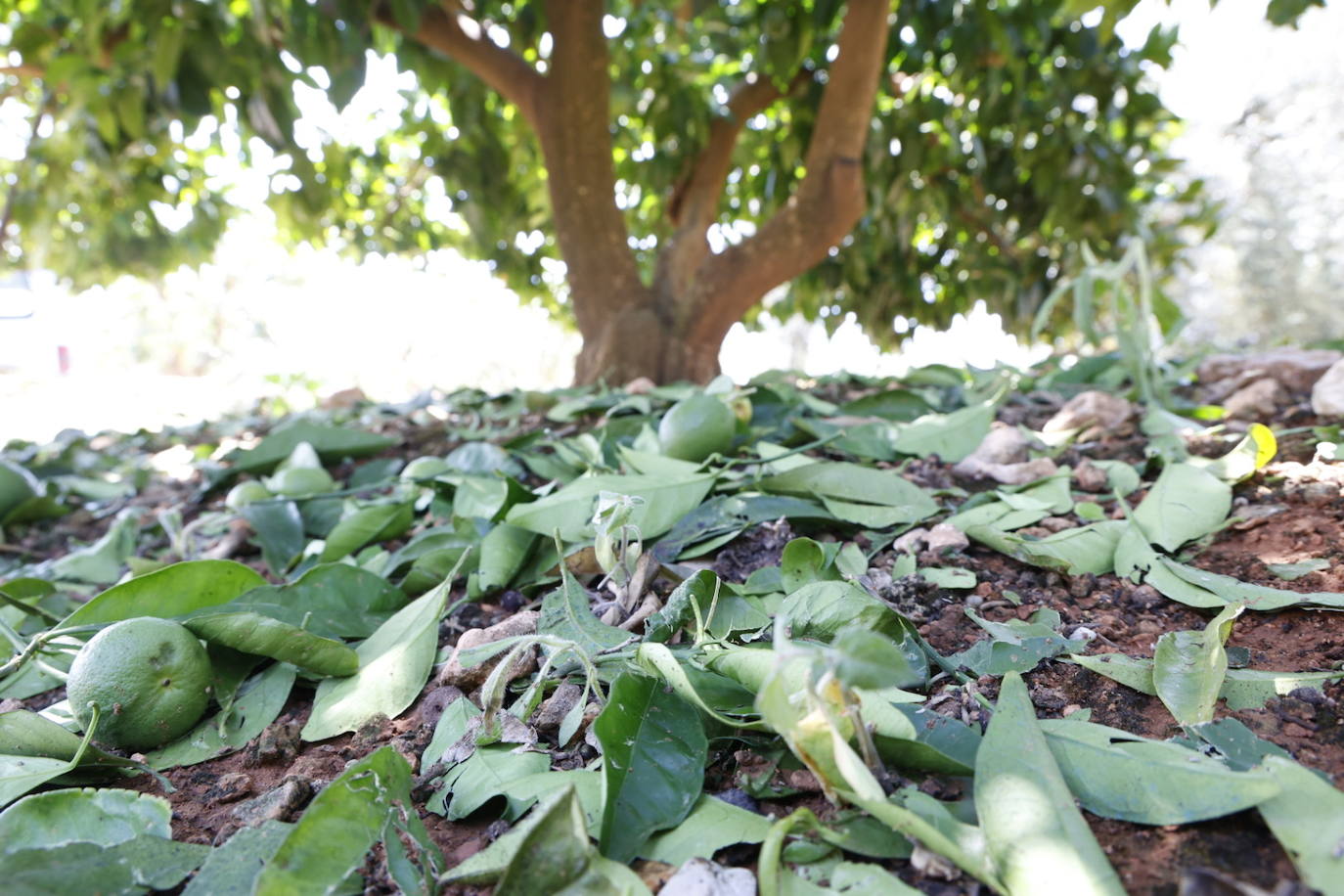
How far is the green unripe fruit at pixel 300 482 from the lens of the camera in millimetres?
1556

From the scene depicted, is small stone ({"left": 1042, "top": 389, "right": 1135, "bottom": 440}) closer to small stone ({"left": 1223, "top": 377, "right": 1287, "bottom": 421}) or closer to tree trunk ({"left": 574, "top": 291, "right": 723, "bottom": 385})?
small stone ({"left": 1223, "top": 377, "right": 1287, "bottom": 421})

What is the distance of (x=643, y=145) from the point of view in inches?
181

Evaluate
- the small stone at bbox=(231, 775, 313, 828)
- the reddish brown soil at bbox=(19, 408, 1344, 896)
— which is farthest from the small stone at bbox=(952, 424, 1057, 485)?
the small stone at bbox=(231, 775, 313, 828)

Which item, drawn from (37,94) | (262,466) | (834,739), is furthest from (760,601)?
(37,94)

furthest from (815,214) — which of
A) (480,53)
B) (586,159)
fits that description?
(480,53)

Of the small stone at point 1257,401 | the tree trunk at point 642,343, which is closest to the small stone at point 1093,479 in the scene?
the small stone at point 1257,401

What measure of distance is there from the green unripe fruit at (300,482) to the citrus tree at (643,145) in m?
1.19

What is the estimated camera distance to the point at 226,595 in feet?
3.24

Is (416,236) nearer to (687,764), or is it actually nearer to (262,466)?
(262,466)

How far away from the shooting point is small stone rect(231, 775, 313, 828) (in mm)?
658

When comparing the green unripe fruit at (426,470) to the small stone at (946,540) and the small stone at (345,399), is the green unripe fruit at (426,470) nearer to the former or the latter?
the small stone at (946,540)

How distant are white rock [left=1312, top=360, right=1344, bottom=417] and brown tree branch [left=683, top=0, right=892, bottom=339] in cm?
173

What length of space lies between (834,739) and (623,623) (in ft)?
1.43

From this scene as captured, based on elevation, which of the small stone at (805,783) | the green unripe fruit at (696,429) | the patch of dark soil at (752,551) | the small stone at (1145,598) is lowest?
the small stone at (805,783)
